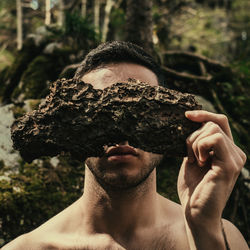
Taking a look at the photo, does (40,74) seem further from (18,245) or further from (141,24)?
(18,245)

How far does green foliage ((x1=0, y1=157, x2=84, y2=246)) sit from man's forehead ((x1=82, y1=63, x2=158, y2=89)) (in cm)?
163

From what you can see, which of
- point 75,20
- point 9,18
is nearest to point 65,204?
point 75,20

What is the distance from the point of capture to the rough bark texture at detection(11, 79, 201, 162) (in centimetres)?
180

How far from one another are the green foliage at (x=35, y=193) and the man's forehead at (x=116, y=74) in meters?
1.63

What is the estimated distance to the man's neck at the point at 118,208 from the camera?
8.40 feet

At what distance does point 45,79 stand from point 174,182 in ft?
11.1

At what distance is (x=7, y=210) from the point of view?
3111 millimetres

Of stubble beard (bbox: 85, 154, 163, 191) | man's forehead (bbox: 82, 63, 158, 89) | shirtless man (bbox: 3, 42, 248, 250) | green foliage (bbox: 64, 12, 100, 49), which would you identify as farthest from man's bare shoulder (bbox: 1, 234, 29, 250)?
green foliage (bbox: 64, 12, 100, 49)

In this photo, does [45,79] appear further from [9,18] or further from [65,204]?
[9,18]

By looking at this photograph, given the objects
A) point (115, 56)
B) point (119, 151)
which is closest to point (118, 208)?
point (119, 151)

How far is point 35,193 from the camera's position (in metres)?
3.37

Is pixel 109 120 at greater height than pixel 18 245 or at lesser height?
greater

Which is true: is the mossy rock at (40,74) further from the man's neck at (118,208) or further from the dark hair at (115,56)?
the man's neck at (118,208)

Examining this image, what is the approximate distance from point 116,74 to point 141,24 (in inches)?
110
